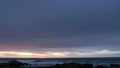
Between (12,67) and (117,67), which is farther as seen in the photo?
(12,67)

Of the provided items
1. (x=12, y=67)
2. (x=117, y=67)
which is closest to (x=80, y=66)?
(x=117, y=67)

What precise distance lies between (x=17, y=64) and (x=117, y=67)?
20384mm

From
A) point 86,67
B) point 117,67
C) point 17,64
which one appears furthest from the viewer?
point 17,64

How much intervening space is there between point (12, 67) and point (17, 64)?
600cm

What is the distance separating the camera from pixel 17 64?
6066 centimetres

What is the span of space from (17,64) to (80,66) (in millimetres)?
14509

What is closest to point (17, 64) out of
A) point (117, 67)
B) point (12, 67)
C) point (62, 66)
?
point (12, 67)

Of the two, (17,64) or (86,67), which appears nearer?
(86,67)

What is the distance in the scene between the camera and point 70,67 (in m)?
50.1

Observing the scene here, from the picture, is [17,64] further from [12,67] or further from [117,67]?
[117,67]

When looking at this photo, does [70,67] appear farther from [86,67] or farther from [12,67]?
[12,67]

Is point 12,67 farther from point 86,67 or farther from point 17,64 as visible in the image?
Answer: point 86,67

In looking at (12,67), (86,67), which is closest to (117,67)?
(86,67)

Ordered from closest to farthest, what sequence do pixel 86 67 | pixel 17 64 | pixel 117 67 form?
pixel 117 67 → pixel 86 67 → pixel 17 64
